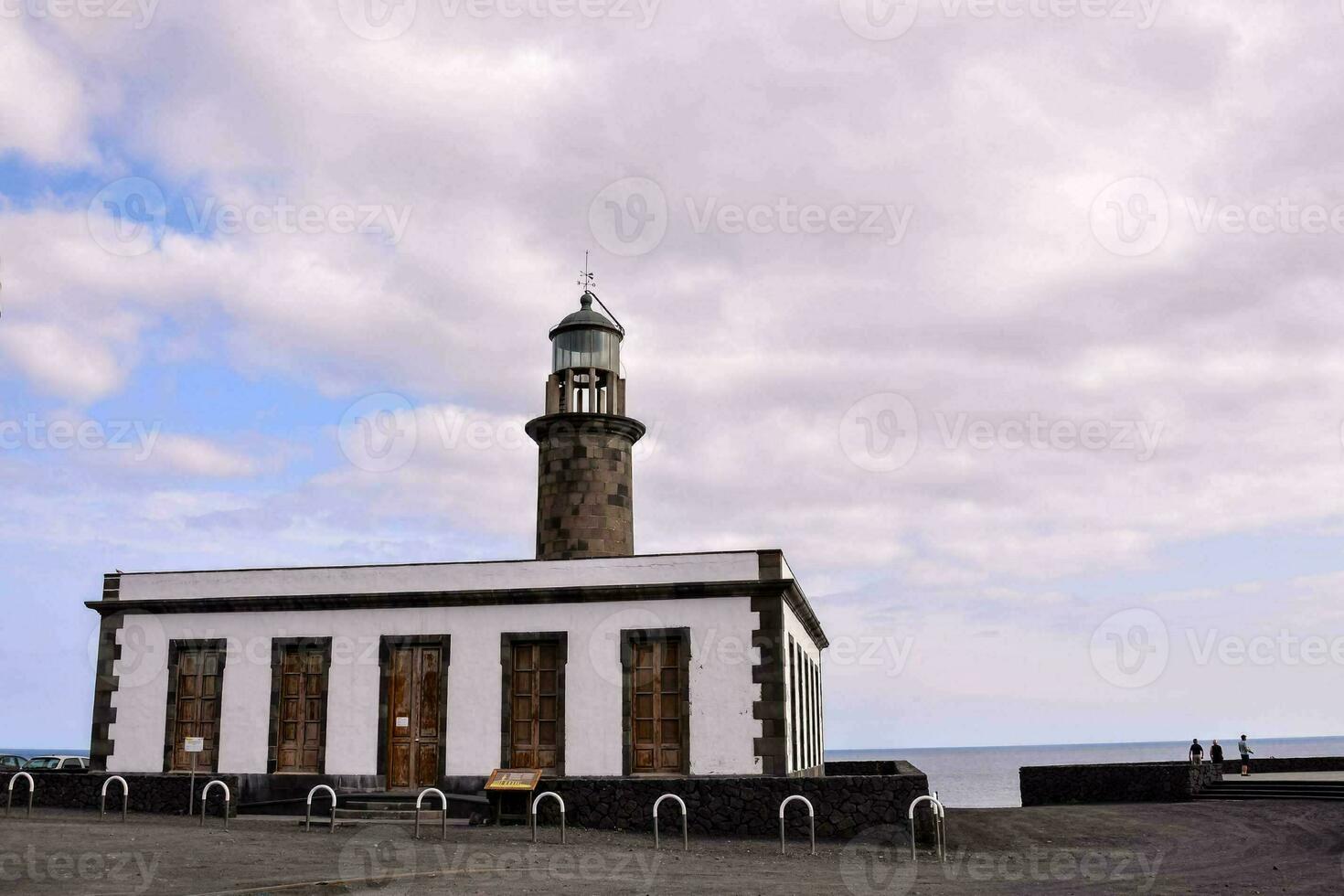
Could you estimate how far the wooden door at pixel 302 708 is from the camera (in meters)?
22.0

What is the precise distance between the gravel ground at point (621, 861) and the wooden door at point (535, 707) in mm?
3015

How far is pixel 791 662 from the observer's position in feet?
74.0

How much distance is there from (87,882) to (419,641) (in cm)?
1034

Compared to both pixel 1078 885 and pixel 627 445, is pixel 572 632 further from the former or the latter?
pixel 1078 885

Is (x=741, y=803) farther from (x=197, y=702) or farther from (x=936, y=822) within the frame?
(x=197, y=702)

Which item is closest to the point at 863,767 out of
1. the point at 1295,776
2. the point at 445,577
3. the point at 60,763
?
the point at 1295,776

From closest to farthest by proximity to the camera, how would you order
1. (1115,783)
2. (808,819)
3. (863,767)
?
(808,819)
(863,767)
(1115,783)

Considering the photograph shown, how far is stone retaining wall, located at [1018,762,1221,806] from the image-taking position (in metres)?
27.7

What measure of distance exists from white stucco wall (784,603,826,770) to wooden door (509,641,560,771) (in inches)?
160

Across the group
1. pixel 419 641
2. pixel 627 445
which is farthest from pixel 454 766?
pixel 627 445

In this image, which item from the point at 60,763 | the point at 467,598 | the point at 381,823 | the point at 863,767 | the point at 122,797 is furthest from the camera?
the point at 863,767

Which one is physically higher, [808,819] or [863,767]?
[863,767]

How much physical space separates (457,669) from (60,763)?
38.3 ft

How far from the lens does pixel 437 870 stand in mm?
13422
